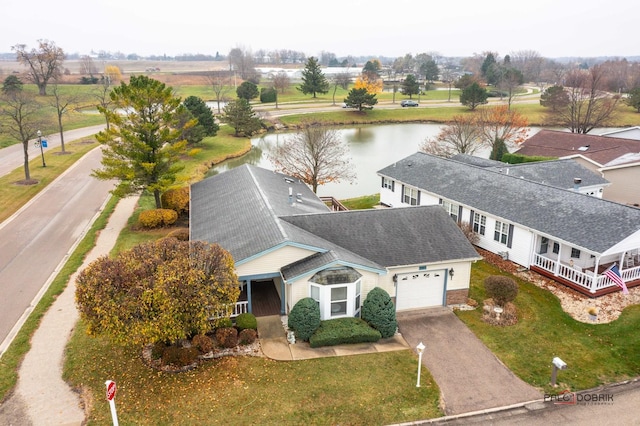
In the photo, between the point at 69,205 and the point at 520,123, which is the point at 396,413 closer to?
the point at 69,205

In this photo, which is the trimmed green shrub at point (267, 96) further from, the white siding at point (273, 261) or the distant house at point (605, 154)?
the white siding at point (273, 261)

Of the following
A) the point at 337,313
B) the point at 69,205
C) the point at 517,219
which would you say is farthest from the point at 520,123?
the point at 69,205

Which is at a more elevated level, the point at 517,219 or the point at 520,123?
the point at 520,123

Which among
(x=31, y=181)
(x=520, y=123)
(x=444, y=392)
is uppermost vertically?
(x=520, y=123)

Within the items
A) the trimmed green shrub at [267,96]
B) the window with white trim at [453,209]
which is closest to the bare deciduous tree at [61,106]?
the trimmed green shrub at [267,96]

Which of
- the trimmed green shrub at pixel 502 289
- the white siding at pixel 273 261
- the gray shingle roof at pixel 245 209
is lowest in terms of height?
the trimmed green shrub at pixel 502 289

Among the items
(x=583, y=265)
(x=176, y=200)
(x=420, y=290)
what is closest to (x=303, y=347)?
(x=420, y=290)

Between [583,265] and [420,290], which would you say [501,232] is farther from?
[420,290]
